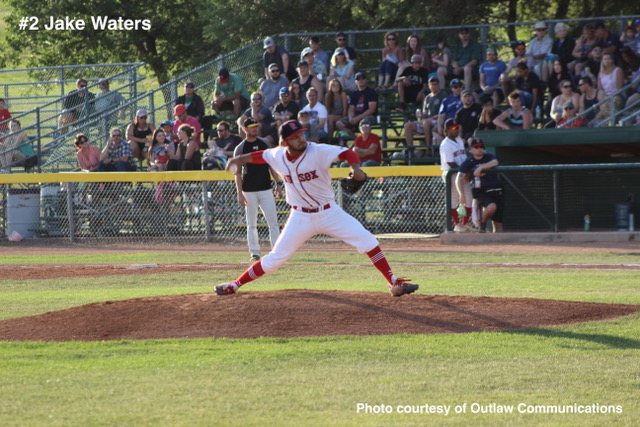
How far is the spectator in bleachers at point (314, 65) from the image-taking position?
2170cm

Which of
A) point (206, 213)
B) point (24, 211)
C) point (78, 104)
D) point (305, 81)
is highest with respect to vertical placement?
point (305, 81)

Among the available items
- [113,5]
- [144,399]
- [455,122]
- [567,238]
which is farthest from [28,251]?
[113,5]

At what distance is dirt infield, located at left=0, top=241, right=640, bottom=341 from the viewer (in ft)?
28.6

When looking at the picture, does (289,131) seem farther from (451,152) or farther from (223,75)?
(223,75)

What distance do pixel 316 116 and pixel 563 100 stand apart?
522 cm

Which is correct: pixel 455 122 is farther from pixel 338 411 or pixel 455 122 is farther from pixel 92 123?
pixel 338 411

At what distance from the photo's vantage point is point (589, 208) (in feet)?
58.1

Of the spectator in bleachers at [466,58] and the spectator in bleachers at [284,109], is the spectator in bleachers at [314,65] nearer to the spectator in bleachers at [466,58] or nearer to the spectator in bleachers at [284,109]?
the spectator in bleachers at [284,109]

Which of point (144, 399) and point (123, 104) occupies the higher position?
point (123, 104)

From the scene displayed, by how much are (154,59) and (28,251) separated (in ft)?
66.6

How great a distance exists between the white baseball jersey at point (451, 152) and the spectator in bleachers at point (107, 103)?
952 cm

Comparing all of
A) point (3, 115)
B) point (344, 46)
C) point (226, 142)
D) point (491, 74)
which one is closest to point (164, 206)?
point (226, 142)

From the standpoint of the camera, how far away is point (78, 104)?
2427 cm

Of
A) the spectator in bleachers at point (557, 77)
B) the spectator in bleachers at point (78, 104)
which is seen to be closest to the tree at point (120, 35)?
the spectator in bleachers at point (78, 104)
